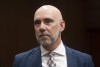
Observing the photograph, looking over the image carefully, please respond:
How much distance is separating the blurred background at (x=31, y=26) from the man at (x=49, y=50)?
256 cm

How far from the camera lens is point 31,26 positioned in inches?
197

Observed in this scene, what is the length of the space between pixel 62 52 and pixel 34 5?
2.74m

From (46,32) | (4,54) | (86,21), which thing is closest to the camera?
(46,32)

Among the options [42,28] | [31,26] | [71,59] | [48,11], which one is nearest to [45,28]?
[42,28]

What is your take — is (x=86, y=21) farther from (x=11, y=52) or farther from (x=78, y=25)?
(x=11, y=52)

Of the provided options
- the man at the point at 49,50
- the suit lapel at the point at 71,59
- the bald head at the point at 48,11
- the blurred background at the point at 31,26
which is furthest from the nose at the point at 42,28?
the blurred background at the point at 31,26

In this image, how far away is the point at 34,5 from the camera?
4953 mm

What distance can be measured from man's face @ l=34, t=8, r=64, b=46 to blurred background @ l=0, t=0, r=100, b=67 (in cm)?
259

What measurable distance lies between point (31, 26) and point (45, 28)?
9.26 feet

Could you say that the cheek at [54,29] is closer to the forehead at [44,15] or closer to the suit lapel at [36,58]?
the forehead at [44,15]

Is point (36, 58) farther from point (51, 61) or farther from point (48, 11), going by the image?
point (48, 11)

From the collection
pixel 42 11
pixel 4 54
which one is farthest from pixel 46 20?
pixel 4 54

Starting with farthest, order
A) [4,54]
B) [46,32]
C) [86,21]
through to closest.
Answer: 1. [86,21]
2. [4,54]
3. [46,32]

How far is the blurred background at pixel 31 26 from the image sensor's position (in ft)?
15.9
